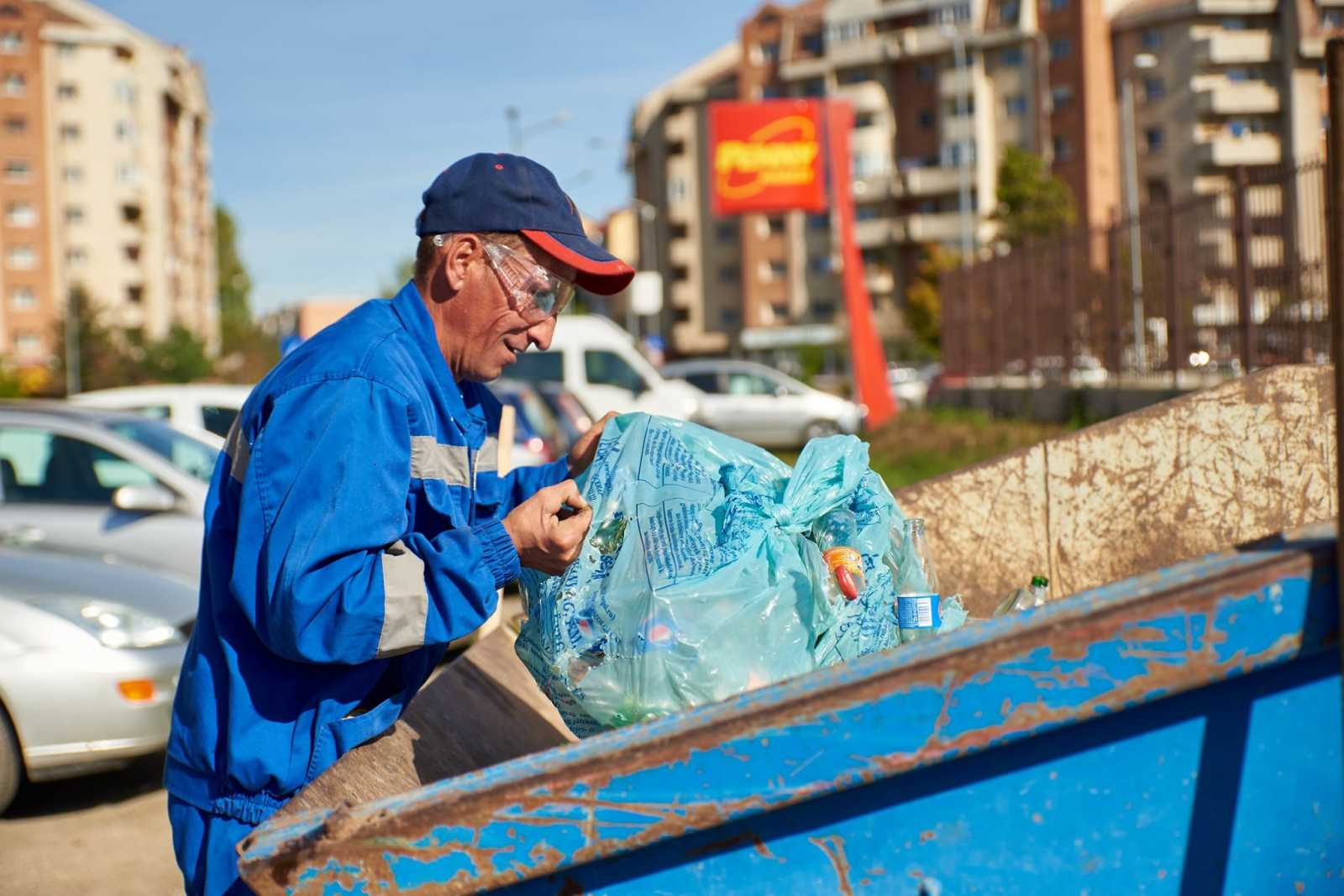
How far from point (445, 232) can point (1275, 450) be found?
1917 mm

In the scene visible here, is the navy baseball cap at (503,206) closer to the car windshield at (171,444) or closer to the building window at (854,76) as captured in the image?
the car windshield at (171,444)

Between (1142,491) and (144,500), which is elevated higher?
(1142,491)

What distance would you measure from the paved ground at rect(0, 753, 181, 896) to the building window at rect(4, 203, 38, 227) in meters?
73.7

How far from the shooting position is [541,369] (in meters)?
19.9

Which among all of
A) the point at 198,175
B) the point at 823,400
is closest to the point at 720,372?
the point at 823,400

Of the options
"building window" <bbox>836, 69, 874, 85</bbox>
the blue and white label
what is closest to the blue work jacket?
the blue and white label

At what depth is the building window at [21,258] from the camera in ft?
236

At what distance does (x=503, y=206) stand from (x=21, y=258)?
257ft

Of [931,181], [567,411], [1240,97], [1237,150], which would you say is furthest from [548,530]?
[931,181]

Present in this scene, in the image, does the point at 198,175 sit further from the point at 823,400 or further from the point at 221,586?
the point at 221,586

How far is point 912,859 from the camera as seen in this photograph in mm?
1717

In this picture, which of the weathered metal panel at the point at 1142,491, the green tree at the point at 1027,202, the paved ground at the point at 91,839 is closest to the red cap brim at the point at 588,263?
the weathered metal panel at the point at 1142,491

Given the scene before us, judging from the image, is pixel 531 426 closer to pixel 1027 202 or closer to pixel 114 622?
pixel 114 622

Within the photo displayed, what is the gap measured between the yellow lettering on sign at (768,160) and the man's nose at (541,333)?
3854cm
